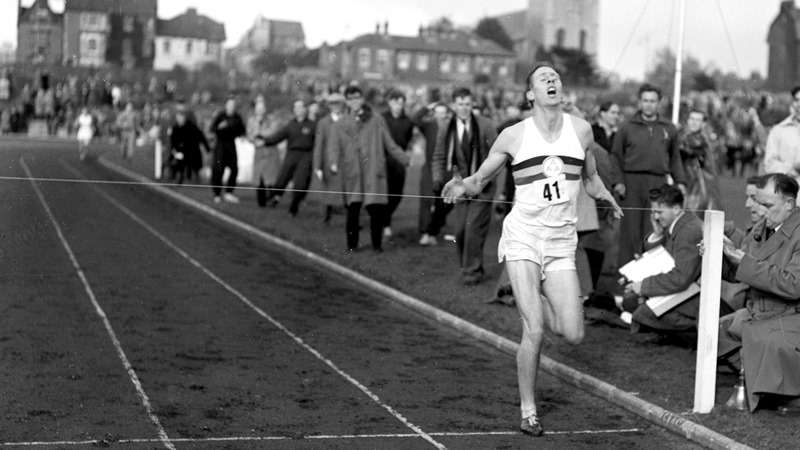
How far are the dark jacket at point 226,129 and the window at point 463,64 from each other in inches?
1352

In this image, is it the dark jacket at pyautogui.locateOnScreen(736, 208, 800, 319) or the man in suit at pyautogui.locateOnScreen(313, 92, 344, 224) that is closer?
the dark jacket at pyautogui.locateOnScreen(736, 208, 800, 319)

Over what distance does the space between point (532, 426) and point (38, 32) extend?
6605 millimetres

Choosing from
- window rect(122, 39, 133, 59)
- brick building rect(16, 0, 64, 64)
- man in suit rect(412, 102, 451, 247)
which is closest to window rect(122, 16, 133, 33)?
window rect(122, 39, 133, 59)

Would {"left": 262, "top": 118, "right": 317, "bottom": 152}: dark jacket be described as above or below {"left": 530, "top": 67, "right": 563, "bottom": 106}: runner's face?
below

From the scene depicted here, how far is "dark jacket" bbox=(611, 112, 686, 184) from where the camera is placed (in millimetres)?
14133

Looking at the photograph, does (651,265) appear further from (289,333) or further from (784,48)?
(784,48)

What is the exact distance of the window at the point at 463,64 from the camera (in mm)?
→ 60781

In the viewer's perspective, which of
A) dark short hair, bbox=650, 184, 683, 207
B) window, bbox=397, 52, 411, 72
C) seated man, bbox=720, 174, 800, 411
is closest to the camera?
seated man, bbox=720, 174, 800, 411

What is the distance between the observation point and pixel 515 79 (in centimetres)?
6231

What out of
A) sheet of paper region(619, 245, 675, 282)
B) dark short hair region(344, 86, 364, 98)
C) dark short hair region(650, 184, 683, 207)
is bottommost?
sheet of paper region(619, 245, 675, 282)

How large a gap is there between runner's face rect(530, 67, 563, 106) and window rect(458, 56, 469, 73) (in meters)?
51.8

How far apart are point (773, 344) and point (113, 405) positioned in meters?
4.03

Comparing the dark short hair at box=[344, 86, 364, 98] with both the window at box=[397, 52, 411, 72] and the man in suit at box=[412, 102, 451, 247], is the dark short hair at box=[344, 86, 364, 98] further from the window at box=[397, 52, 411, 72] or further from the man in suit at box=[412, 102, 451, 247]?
the window at box=[397, 52, 411, 72]

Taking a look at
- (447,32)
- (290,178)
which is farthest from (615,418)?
(447,32)
